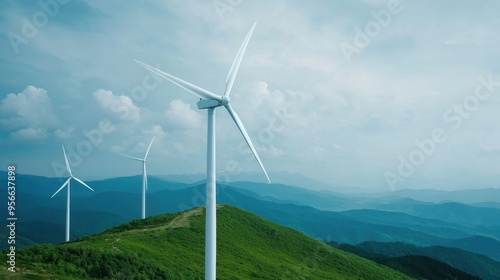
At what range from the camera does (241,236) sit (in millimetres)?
83312

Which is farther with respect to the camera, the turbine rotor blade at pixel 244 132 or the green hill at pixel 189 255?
the green hill at pixel 189 255

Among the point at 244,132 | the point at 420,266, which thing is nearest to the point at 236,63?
the point at 244,132

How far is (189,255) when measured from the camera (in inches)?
2454

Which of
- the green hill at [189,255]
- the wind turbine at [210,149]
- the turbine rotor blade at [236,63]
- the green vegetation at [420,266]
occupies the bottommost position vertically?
the green vegetation at [420,266]

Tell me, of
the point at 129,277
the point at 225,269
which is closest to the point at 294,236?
the point at 225,269

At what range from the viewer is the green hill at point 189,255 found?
1618 inches

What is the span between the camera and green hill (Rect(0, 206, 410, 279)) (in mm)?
41094

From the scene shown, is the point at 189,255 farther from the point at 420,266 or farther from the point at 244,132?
the point at 420,266

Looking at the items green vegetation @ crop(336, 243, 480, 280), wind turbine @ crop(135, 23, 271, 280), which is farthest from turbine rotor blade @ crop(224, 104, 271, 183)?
green vegetation @ crop(336, 243, 480, 280)

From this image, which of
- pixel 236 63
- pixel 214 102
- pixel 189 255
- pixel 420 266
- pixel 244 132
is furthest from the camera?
pixel 420 266

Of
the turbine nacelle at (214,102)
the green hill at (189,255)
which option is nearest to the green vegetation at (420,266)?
the green hill at (189,255)

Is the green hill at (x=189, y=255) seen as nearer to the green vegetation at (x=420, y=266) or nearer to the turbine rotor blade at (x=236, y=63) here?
the turbine rotor blade at (x=236, y=63)

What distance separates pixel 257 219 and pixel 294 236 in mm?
9655

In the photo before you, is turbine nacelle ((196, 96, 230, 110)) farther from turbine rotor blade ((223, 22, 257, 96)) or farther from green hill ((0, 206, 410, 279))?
green hill ((0, 206, 410, 279))
